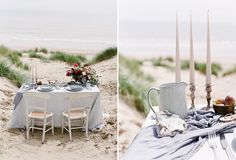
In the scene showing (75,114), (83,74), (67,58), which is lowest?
(75,114)

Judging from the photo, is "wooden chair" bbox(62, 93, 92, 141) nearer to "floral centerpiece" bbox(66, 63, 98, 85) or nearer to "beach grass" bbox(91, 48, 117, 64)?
"floral centerpiece" bbox(66, 63, 98, 85)

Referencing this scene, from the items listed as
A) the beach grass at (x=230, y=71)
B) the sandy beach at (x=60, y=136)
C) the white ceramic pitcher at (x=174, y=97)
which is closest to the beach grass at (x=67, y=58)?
the sandy beach at (x=60, y=136)

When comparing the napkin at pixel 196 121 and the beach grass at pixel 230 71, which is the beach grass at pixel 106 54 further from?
the napkin at pixel 196 121

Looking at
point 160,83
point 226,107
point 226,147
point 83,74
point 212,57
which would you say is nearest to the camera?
point 226,147

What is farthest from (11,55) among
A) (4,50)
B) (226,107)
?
(226,107)

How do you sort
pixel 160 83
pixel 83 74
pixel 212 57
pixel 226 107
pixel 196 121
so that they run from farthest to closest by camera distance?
pixel 83 74 → pixel 160 83 → pixel 212 57 → pixel 226 107 → pixel 196 121

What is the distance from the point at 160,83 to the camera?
2.51m

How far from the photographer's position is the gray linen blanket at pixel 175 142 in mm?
1112

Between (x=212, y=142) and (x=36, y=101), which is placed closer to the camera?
(x=212, y=142)

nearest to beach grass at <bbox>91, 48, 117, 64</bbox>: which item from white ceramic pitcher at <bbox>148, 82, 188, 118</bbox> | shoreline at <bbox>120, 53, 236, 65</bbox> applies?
shoreline at <bbox>120, 53, 236, 65</bbox>

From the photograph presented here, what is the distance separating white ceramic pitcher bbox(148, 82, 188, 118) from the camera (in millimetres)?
1514

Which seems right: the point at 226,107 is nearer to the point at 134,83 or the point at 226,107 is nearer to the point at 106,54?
the point at 134,83

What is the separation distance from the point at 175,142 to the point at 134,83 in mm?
1377

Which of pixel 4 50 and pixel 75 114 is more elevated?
pixel 4 50
